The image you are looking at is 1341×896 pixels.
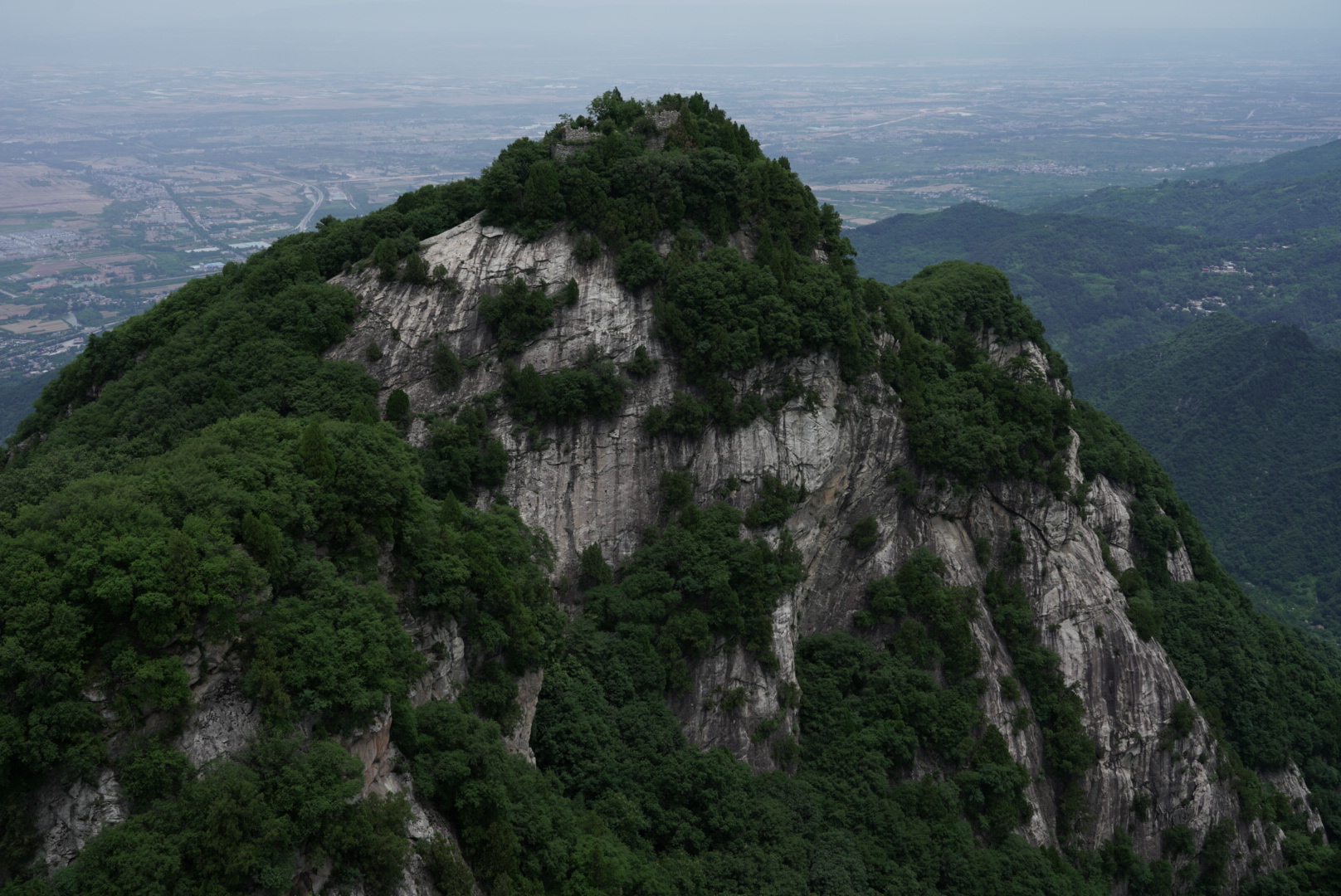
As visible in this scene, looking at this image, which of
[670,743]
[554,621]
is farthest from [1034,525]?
[554,621]

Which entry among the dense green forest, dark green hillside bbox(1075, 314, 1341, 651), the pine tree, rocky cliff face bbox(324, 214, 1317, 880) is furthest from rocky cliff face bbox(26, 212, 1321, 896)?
dark green hillside bbox(1075, 314, 1341, 651)

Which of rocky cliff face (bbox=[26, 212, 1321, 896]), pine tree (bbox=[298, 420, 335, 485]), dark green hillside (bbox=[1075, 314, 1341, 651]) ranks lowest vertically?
dark green hillside (bbox=[1075, 314, 1341, 651])

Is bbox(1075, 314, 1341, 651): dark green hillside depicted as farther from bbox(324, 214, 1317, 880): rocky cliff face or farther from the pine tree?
the pine tree

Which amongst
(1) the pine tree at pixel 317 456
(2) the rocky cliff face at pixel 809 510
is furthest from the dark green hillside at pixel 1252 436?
(1) the pine tree at pixel 317 456

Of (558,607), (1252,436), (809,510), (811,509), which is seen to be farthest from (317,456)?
(1252,436)

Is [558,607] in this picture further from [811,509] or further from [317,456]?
[317,456]

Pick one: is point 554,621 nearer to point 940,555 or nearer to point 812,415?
point 812,415

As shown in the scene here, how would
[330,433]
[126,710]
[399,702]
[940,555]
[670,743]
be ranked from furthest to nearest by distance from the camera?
[940,555], [670,743], [330,433], [399,702], [126,710]
